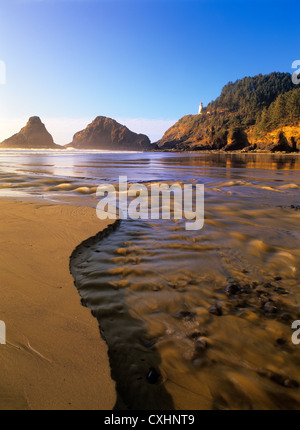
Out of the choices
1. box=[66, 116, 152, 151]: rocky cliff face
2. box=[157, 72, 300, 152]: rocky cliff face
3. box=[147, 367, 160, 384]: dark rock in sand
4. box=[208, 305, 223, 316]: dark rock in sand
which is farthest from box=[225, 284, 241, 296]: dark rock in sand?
box=[66, 116, 152, 151]: rocky cliff face

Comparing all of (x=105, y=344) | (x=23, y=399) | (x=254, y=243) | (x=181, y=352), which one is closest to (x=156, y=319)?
(x=181, y=352)

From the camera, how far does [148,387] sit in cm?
116

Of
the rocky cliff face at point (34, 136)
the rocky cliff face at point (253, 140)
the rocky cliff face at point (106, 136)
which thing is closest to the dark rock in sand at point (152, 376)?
the rocky cliff face at point (253, 140)

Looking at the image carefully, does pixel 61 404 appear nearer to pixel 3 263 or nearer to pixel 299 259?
pixel 3 263

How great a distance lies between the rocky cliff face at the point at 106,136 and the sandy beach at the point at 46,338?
6950 inches

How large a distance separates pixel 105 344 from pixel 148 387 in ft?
1.11

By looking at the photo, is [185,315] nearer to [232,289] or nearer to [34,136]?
[232,289]

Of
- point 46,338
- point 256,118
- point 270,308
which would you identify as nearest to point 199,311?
point 270,308

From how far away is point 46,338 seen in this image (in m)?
1.34

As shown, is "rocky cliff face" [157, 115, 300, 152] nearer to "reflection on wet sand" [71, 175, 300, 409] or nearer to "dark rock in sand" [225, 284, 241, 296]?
"reflection on wet sand" [71, 175, 300, 409]

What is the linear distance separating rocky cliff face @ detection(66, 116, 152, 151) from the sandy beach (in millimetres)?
176538

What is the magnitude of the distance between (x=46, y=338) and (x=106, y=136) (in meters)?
201

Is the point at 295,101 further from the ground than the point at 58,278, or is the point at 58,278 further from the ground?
the point at 295,101

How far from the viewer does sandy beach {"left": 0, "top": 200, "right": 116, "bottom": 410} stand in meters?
1.03
